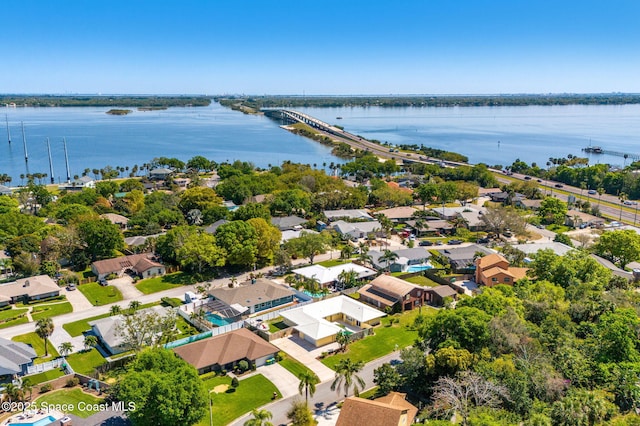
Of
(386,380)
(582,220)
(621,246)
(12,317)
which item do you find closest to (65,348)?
(12,317)

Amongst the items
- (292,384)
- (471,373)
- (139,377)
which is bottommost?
(292,384)

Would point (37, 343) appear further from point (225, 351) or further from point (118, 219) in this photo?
point (118, 219)

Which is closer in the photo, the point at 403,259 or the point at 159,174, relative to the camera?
the point at 403,259

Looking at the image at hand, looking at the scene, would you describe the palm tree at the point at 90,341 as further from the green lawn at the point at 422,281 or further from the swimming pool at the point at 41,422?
the green lawn at the point at 422,281

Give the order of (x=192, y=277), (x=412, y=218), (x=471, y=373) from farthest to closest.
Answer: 1. (x=412, y=218)
2. (x=192, y=277)
3. (x=471, y=373)

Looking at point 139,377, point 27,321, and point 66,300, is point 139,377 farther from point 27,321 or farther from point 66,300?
point 66,300

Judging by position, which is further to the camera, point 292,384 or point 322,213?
point 322,213

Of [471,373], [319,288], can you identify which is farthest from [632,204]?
[471,373]
